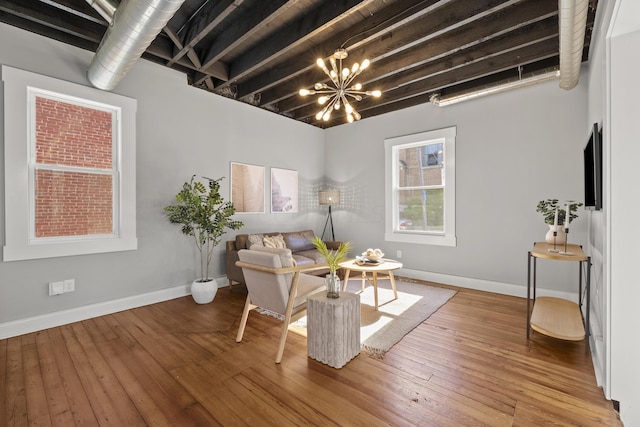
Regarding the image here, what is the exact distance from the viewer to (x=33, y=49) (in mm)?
2812

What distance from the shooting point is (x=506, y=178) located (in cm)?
389

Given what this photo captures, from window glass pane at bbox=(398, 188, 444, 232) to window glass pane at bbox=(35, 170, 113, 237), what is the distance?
4321 millimetres

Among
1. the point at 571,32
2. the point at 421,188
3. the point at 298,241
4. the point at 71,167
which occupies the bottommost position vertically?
the point at 298,241

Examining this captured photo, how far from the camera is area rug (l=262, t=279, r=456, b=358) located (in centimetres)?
258

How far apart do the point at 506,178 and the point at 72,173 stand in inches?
211

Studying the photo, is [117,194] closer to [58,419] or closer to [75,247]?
[75,247]

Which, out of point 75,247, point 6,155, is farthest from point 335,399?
point 6,155

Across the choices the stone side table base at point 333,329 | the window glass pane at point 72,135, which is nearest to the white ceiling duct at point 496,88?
the stone side table base at point 333,329

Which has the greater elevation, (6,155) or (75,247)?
(6,155)

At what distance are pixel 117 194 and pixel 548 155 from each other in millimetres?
5365

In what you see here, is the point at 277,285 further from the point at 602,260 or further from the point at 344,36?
the point at 344,36

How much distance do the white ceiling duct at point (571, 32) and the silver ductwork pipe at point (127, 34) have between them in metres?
2.63

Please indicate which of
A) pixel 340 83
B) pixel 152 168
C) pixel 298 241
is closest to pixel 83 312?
pixel 152 168

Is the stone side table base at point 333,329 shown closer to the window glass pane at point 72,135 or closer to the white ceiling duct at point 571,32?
the white ceiling duct at point 571,32
